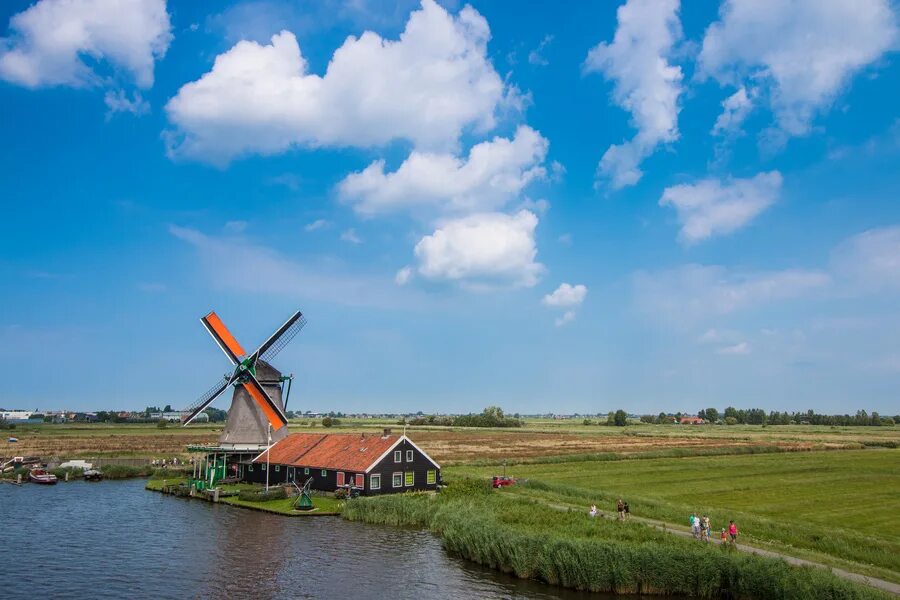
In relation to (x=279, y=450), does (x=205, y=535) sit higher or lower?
lower

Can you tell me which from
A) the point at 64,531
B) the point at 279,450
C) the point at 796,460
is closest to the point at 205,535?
the point at 64,531

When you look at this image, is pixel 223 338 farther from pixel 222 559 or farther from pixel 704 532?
pixel 704 532

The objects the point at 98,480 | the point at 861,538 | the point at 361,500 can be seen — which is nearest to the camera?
the point at 861,538

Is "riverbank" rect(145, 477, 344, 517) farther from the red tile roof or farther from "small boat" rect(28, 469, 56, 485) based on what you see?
"small boat" rect(28, 469, 56, 485)

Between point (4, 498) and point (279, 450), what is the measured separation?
23.3 metres

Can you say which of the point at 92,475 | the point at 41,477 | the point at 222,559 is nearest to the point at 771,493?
the point at 222,559

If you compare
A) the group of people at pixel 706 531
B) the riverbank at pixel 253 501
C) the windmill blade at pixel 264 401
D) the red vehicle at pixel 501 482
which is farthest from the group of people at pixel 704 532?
the windmill blade at pixel 264 401

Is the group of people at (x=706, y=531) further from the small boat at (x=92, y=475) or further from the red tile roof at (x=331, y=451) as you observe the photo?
the small boat at (x=92, y=475)

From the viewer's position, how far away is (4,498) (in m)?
56.0

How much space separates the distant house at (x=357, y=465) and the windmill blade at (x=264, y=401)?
190 inches

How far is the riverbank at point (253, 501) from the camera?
159 ft

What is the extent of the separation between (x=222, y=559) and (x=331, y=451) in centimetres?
2231

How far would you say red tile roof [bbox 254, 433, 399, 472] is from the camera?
2110 inches

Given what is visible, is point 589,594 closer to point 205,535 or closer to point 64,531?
point 205,535
